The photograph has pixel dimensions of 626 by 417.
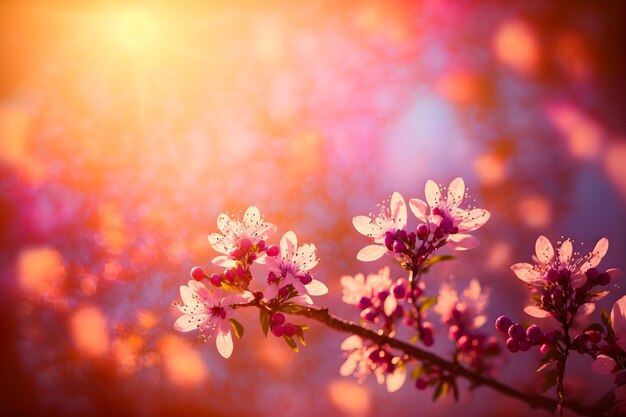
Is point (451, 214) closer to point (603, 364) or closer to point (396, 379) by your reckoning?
point (603, 364)

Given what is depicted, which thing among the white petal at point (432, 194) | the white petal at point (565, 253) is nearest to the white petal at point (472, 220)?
the white petal at point (432, 194)

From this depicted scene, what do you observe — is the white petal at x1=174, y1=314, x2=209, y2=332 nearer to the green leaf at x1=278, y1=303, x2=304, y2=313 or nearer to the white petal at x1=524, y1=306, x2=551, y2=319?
the green leaf at x1=278, y1=303, x2=304, y2=313

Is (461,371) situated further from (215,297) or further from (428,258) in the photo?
(215,297)

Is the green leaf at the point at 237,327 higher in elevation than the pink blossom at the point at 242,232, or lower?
lower

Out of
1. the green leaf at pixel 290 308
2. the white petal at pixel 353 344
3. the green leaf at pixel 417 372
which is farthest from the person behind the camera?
the white petal at pixel 353 344

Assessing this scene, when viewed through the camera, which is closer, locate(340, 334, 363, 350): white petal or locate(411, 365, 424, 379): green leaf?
locate(411, 365, 424, 379): green leaf

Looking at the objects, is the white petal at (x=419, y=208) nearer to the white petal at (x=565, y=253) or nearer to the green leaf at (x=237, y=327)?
the white petal at (x=565, y=253)

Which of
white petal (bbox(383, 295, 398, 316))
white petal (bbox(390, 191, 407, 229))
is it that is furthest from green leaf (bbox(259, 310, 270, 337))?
white petal (bbox(383, 295, 398, 316))
